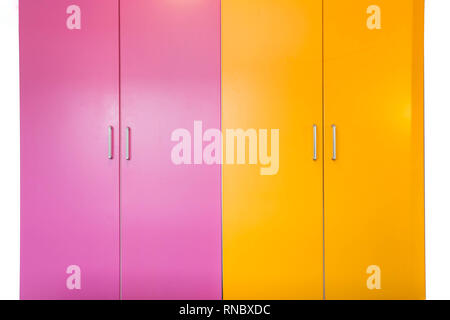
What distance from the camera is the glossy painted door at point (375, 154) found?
1494 mm

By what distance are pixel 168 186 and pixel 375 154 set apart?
51.2 inches

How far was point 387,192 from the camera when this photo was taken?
151cm

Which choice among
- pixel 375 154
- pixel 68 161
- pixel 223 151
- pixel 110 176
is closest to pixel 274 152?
pixel 223 151

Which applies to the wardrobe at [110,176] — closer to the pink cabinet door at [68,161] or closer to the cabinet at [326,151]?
the pink cabinet door at [68,161]

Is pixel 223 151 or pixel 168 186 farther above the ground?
pixel 223 151

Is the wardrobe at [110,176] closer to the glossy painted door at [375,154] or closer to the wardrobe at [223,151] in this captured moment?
the wardrobe at [223,151]

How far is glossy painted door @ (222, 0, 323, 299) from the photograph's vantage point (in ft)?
4.90

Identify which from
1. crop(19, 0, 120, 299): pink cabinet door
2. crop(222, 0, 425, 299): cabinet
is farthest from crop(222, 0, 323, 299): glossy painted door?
crop(19, 0, 120, 299): pink cabinet door

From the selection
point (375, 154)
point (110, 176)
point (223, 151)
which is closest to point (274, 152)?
point (223, 151)

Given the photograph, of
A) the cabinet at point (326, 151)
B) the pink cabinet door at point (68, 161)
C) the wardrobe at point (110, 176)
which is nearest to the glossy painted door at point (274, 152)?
the cabinet at point (326, 151)

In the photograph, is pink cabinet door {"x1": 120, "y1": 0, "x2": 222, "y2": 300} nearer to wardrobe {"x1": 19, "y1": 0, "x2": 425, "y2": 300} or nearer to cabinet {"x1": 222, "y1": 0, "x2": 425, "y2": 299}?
wardrobe {"x1": 19, "y1": 0, "x2": 425, "y2": 300}

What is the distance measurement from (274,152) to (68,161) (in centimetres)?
129

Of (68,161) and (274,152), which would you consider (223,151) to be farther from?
(68,161)

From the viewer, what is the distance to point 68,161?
1525mm
